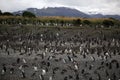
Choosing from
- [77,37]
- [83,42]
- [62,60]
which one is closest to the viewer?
[62,60]

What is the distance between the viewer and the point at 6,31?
1722 inches

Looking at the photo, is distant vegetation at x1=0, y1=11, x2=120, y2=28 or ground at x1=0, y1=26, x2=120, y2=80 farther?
distant vegetation at x1=0, y1=11, x2=120, y2=28

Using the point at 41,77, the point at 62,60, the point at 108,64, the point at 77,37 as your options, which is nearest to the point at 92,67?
the point at 108,64

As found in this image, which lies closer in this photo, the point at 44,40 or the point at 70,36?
the point at 44,40

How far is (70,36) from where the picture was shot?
41.8m

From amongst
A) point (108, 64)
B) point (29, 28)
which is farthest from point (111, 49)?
point (29, 28)

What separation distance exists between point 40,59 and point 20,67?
4.22 m

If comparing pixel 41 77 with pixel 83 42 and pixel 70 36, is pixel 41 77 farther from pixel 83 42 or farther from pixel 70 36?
pixel 70 36

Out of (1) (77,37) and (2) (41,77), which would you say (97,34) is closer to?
(1) (77,37)

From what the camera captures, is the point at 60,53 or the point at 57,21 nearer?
the point at 60,53

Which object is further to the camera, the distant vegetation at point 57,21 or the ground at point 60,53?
the distant vegetation at point 57,21

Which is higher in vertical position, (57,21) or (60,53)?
(60,53)

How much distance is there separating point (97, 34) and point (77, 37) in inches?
152

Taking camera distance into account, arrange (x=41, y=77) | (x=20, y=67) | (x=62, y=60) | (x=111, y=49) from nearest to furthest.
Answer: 1. (x=41, y=77)
2. (x=20, y=67)
3. (x=62, y=60)
4. (x=111, y=49)
